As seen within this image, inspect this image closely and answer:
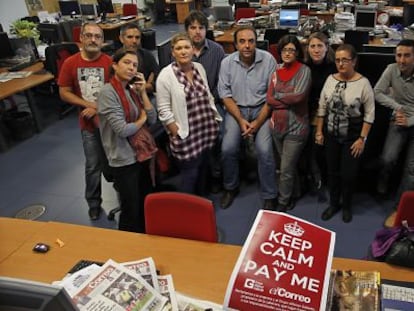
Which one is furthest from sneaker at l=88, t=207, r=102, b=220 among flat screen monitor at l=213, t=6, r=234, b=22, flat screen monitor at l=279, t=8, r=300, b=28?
flat screen monitor at l=213, t=6, r=234, b=22

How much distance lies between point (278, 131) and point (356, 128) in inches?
23.8

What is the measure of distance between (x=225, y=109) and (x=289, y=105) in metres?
0.64

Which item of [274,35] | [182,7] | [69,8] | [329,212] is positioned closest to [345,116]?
[329,212]

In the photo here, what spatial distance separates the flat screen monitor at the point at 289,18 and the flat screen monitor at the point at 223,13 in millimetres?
1286

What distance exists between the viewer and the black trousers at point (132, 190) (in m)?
2.71

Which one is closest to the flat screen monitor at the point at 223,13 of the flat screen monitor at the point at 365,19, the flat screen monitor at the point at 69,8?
the flat screen monitor at the point at 365,19

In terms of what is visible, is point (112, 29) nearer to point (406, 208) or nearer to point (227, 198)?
point (227, 198)

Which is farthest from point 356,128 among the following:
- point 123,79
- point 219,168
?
point 123,79

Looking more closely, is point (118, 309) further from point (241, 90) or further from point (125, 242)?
point (241, 90)

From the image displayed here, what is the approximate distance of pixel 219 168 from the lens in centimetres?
382

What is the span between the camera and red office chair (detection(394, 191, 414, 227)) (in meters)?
1.93

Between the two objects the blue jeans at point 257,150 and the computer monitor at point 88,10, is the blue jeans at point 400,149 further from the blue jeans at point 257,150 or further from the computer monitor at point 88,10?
the computer monitor at point 88,10

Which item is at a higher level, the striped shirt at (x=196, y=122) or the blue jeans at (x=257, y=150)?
the striped shirt at (x=196, y=122)

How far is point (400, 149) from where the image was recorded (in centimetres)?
311
